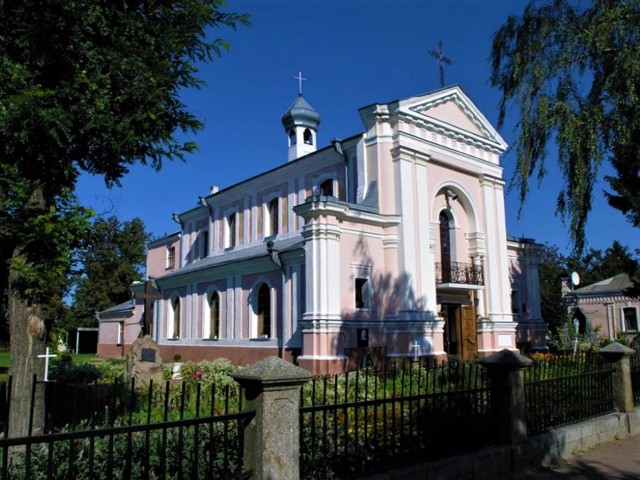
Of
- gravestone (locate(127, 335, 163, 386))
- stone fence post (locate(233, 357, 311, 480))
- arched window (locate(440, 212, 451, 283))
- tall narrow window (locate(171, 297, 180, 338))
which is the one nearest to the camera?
stone fence post (locate(233, 357, 311, 480))

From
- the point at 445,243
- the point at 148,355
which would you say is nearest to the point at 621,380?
the point at 148,355

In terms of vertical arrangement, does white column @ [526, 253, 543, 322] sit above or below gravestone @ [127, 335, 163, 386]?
above

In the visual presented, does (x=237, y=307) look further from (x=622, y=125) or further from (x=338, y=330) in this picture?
(x=622, y=125)

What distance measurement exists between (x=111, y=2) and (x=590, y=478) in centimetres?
806

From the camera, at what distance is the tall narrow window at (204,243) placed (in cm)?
→ 2918

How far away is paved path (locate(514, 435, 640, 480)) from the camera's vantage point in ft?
22.5

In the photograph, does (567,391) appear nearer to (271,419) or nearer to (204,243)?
(271,419)

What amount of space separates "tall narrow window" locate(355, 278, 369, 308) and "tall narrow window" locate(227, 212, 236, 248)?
10503mm

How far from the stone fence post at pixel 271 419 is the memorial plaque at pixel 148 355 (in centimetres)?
1049

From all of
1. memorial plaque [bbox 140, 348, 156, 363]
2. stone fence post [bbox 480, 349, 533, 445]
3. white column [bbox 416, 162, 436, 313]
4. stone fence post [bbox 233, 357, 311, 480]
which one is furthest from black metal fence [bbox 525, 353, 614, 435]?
memorial plaque [bbox 140, 348, 156, 363]

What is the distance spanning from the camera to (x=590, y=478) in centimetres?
681

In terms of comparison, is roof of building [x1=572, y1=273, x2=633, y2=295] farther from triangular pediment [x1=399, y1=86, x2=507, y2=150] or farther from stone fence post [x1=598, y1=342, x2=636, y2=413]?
stone fence post [x1=598, y1=342, x2=636, y2=413]

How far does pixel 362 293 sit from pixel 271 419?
44.6 feet

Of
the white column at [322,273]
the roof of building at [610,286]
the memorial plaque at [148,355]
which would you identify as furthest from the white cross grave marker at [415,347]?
the roof of building at [610,286]
